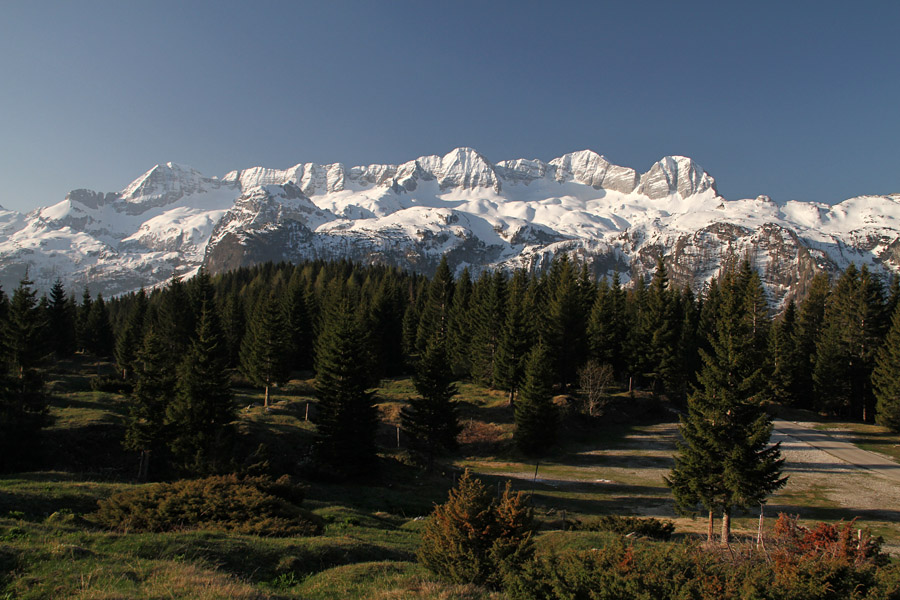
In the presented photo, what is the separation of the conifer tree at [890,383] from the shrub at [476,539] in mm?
50526

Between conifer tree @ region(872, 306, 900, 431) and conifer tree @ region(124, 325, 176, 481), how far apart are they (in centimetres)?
6064

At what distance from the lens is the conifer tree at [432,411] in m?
35.7

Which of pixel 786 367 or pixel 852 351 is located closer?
pixel 852 351

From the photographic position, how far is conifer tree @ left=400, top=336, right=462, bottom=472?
35688 millimetres

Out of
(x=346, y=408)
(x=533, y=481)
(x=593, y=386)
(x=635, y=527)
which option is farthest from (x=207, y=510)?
(x=593, y=386)

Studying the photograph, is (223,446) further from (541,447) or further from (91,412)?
(541,447)

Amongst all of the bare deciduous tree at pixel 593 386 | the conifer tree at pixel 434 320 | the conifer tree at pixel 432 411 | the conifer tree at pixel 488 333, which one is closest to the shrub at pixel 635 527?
the conifer tree at pixel 432 411

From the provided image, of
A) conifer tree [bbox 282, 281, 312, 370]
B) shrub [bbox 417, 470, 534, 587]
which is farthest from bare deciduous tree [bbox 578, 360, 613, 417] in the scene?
conifer tree [bbox 282, 281, 312, 370]

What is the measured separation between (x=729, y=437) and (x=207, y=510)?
22.2m

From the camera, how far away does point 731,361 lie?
21.7m

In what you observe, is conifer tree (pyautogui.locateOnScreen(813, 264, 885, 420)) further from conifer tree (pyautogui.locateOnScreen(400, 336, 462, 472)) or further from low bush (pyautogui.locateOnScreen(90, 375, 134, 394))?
low bush (pyautogui.locateOnScreen(90, 375, 134, 394))

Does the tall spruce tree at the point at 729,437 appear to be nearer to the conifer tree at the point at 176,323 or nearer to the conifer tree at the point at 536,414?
the conifer tree at the point at 536,414

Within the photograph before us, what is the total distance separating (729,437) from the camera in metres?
21.3

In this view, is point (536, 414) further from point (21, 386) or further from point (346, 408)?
point (21, 386)
